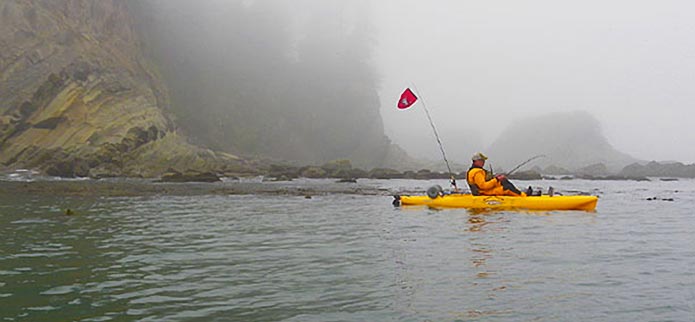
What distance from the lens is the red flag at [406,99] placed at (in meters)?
27.7

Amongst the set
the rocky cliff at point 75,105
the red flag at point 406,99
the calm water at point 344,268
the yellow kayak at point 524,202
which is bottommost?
the calm water at point 344,268

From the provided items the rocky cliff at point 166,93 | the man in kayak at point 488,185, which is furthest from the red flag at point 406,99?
the rocky cliff at point 166,93

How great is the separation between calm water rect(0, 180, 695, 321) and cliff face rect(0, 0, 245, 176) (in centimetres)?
4348

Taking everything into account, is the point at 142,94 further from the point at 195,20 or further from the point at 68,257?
the point at 68,257

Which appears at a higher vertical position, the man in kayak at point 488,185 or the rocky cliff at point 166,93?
the rocky cliff at point 166,93

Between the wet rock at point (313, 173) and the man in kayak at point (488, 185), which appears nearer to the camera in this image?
the man in kayak at point (488, 185)

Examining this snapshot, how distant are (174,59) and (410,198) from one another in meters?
96.6

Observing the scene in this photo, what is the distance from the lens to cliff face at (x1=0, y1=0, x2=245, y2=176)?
202ft

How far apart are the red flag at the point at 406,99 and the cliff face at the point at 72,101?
133 feet

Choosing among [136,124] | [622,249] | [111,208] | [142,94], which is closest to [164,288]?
[622,249]

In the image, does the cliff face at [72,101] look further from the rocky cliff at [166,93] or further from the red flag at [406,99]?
the red flag at [406,99]

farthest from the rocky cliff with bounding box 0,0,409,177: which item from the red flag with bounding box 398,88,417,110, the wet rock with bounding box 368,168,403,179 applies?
the red flag with bounding box 398,88,417,110

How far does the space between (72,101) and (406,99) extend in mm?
50660

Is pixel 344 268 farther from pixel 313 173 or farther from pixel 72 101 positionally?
pixel 72 101
